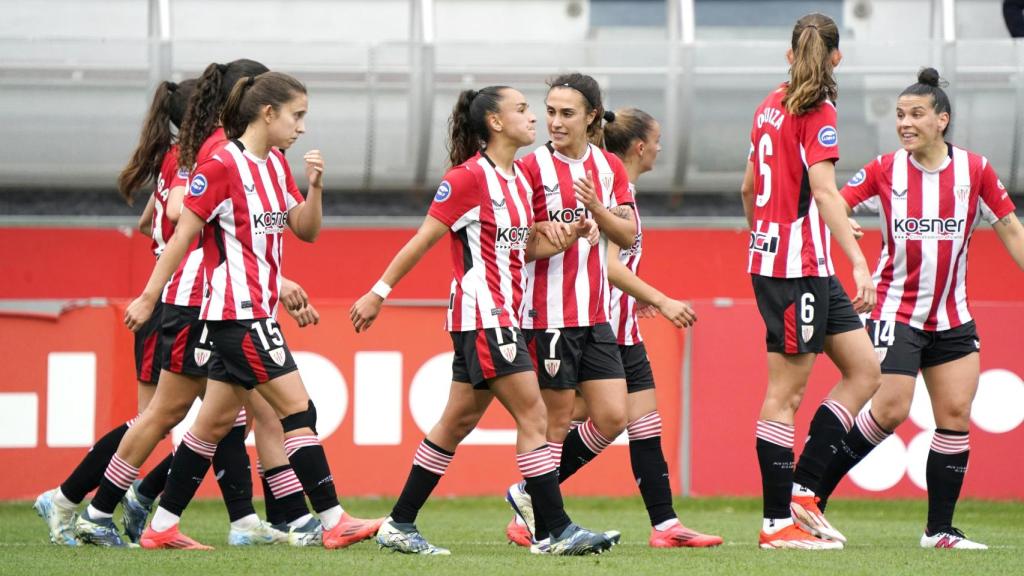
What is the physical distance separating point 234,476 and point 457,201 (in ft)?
5.94

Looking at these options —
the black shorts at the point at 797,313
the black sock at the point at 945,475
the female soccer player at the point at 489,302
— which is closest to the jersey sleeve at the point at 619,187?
the female soccer player at the point at 489,302

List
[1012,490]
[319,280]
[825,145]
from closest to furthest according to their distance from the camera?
[825,145] → [1012,490] → [319,280]

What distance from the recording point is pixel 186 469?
6.55 m

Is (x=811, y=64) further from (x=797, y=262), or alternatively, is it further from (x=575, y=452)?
(x=575, y=452)

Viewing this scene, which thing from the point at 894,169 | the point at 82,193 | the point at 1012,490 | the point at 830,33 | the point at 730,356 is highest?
the point at 830,33

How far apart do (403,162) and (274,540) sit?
5006 millimetres

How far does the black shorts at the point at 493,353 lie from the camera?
5879 mm

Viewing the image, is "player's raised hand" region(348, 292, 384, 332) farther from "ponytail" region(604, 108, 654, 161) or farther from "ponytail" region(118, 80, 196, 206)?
"ponytail" region(604, 108, 654, 161)

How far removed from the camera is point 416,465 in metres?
6.26

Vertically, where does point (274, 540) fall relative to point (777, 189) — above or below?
below

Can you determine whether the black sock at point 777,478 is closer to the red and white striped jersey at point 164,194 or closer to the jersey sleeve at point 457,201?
the jersey sleeve at point 457,201

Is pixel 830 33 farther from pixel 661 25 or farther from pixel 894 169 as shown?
pixel 661 25

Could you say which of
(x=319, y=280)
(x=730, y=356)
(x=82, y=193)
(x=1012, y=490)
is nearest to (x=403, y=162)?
(x=319, y=280)

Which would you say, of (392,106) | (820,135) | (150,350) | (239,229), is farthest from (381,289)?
(392,106)
